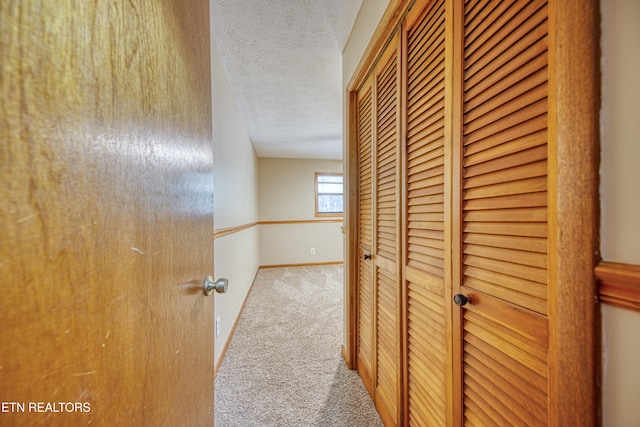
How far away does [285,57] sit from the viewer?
6.57 ft

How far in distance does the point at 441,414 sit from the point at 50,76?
122cm

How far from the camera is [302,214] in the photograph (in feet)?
17.7

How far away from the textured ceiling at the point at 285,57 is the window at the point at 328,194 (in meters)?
1.96

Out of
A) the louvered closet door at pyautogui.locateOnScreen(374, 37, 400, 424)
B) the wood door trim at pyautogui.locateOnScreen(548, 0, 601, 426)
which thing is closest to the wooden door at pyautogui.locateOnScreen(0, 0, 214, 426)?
the wood door trim at pyautogui.locateOnScreen(548, 0, 601, 426)

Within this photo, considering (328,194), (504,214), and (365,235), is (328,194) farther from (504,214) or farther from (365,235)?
(504,214)

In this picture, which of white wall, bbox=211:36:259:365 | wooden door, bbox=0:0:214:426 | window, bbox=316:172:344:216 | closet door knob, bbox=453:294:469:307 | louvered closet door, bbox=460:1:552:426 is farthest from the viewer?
window, bbox=316:172:344:216

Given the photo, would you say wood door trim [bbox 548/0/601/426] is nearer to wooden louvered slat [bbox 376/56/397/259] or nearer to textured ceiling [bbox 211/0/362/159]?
wooden louvered slat [bbox 376/56/397/259]

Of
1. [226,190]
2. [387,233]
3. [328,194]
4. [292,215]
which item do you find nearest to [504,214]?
[387,233]

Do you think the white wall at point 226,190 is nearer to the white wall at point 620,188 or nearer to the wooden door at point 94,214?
the wooden door at point 94,214

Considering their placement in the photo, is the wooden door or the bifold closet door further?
the bifold closet door

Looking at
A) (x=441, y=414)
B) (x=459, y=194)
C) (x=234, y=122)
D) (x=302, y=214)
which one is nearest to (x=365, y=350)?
(x=441, y=414)

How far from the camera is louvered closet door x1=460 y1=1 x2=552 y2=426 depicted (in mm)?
544

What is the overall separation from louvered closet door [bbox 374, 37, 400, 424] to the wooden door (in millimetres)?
859

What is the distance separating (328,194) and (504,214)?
4.96 meters
